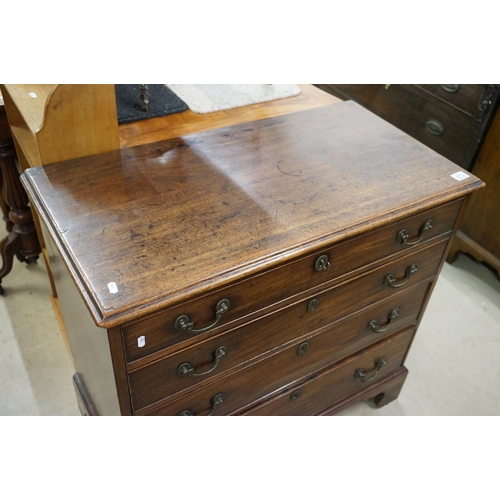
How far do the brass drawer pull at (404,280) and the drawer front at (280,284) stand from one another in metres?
0.07

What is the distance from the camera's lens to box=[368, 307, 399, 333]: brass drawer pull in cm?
137

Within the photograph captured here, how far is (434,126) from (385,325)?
3.43ft

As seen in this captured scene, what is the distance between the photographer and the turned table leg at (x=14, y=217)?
168cm

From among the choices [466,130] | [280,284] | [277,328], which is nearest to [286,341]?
[277,328]

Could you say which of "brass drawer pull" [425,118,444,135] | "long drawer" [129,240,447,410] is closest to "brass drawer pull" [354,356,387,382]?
"long drawer" [129,240,447,410]

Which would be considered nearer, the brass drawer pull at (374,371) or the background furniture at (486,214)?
the brass drawer pull at (374,371)

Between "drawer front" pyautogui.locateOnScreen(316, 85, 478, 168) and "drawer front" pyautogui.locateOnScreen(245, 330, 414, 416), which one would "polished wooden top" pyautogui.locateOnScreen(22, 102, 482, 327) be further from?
"drawer front" pyautogui.locateOnScreen(316, 85, 478, 168)

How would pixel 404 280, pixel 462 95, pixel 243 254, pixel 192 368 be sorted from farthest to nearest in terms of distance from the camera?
pixel 462 95 < pixel 404 280 < pixel 192 368 < pixel 243 254

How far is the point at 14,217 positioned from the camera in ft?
5.89

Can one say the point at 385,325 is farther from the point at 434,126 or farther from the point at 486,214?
the point at 434,126

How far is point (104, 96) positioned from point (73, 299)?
0.44 m

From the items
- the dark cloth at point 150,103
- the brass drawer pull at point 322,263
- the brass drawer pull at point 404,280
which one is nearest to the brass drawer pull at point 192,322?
the brass drawer pull at point 322,263

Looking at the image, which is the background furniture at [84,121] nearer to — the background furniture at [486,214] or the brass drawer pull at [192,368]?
the brass drawer pull at [192,368]

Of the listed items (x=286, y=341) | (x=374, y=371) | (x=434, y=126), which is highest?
(x=434, y=126)
